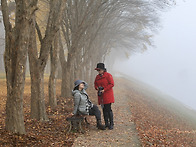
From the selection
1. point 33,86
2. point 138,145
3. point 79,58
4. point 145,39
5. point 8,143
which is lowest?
point 138,145

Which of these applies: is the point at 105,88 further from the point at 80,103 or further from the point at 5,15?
the point at 5,15

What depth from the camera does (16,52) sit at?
5676 millimetres

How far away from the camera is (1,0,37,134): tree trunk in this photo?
18.2 feet

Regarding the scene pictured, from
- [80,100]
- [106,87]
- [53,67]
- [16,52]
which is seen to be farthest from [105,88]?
[53,67]

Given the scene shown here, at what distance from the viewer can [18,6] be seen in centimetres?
556

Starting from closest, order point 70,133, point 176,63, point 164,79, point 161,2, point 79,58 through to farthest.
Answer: point 70,133
point 161,2
point 79,58
point 164,79
point 176,63

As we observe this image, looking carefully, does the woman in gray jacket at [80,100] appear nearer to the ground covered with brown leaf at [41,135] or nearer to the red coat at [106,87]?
the red coat at [106,87]

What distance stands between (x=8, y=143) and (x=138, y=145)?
3293 mm

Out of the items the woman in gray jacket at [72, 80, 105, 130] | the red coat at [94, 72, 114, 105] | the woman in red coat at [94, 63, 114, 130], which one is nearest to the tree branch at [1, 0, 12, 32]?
the woman in gray jacket at [72, 80, 105, 130]

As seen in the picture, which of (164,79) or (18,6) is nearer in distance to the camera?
(18,6)

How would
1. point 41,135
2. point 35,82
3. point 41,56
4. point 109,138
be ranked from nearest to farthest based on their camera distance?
1. point 41,135
2. point 109,138
3. point 41,56
4. point 35,82

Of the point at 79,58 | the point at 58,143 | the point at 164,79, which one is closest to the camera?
the point at 58,143

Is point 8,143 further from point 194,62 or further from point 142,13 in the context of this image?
point 194,62

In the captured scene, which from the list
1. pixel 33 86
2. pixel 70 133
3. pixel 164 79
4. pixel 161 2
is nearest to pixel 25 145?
Result: pixel 70 133
